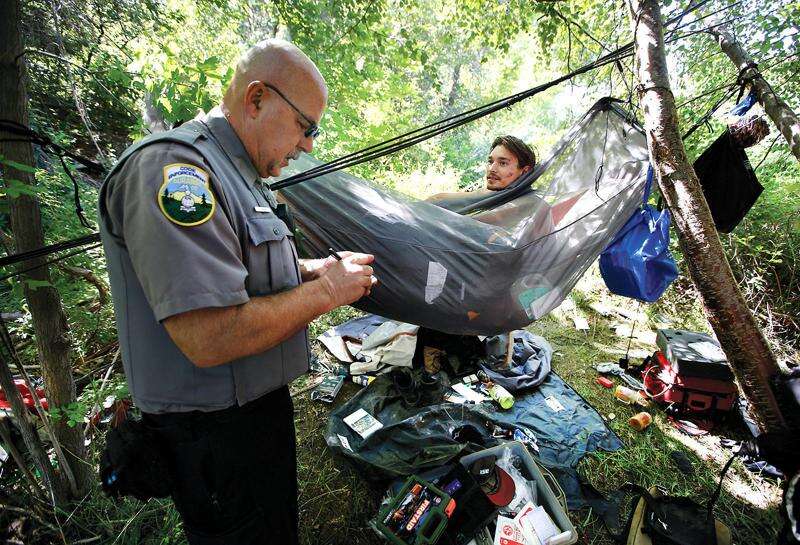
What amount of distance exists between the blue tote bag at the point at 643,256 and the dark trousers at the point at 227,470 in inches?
59.4

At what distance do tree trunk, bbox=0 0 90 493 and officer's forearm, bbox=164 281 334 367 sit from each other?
90 centimetres

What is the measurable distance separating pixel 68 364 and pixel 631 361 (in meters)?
3.55

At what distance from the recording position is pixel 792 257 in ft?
9.34

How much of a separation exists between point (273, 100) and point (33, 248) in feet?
3.43

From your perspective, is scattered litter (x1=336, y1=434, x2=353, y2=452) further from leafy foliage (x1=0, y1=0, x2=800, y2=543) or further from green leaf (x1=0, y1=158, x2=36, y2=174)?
green leaf (x1=0, y1=158, x2=36, y2=174)

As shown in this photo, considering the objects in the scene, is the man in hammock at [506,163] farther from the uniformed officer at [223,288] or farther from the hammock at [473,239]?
the uniformed officer at [223,288]

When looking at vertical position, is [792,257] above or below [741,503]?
above

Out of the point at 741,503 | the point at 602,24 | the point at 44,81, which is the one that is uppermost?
the point at 44,81

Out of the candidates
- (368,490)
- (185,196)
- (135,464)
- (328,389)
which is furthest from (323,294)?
(328,389)

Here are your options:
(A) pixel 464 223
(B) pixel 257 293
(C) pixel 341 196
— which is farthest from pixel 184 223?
(A) pixel 464 223

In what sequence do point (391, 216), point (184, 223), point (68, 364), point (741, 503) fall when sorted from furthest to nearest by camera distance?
point (741, 503) → point (391, 216) → point (68, 364) → point (184, 223)

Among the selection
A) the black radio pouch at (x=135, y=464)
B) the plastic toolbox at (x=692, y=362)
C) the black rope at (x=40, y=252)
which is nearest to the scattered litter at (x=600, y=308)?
the plastic toolbox at (x=692, y=362)

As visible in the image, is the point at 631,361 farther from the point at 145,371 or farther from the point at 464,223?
the point at 145,371

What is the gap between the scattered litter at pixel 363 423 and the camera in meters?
1.69
